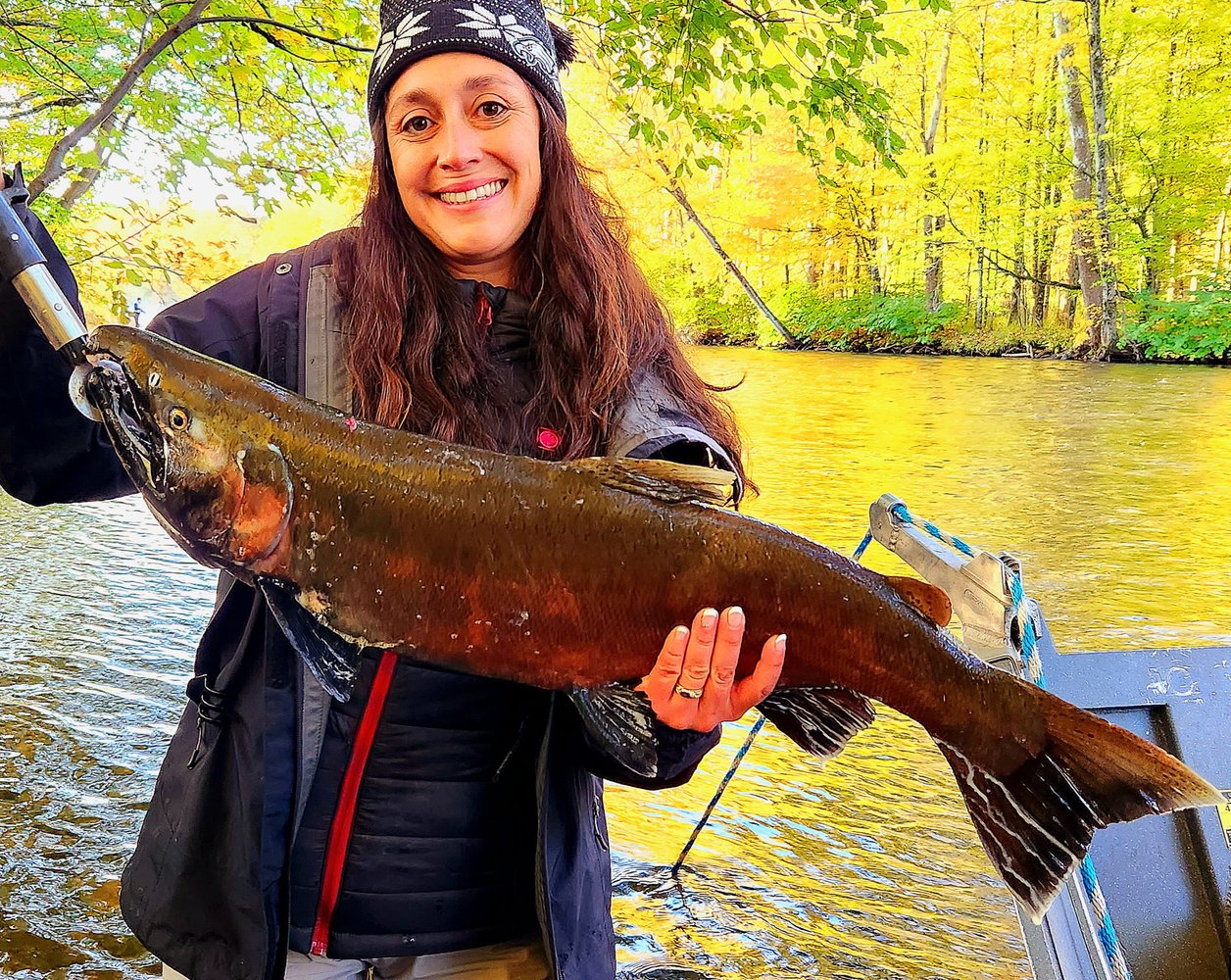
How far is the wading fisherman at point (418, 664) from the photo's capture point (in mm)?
1648

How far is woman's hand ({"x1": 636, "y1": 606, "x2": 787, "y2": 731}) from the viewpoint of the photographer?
161 cm

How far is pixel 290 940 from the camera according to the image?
5.54 feet

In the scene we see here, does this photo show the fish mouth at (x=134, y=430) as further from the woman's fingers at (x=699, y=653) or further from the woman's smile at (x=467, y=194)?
the woman's fingers at (x=699, y=653)

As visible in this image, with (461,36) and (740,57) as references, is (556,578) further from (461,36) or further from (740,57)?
(740,57)

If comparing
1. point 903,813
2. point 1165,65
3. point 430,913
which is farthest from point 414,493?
point 1165,65

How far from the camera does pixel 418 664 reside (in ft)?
5.43

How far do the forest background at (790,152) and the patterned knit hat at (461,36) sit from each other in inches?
20.0

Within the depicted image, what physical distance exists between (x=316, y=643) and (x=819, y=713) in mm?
967

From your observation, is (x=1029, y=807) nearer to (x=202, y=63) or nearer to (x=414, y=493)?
(x=414, y=493)

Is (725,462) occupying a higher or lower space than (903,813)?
higher

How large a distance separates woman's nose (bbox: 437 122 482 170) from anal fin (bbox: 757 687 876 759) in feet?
4.05

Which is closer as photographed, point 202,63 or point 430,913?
point 430,913

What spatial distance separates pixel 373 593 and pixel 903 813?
3764mm

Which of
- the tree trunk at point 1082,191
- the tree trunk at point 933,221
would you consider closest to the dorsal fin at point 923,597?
the tree trunk at point 1082,191
